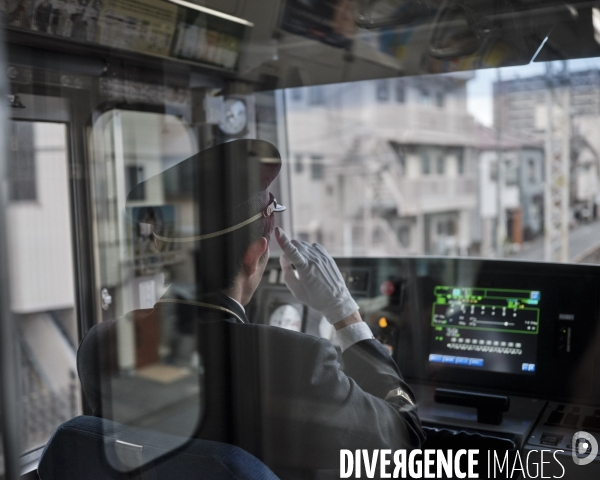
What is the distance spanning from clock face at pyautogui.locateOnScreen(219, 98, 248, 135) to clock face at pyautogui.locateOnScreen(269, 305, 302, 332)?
911 mm

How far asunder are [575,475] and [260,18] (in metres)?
1.97

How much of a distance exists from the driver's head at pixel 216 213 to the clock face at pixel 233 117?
84cm

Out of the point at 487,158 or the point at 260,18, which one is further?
the point at 487,158

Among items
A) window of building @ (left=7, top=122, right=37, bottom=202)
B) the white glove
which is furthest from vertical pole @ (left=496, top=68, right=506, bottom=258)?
window of building @ (left=7, top=122, right=37, bottom=202)

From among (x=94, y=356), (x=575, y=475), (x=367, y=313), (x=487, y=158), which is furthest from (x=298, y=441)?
(x=487, y=158)

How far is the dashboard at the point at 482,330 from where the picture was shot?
2.37 metres

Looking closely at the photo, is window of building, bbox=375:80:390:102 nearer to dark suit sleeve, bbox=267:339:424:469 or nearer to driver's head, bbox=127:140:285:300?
driver's head, bbox=127:140:285:300

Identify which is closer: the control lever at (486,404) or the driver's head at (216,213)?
the driver's head at (216,213)

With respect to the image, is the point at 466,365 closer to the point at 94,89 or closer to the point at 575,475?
the point at 575,475

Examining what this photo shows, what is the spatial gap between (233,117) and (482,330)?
1.51 metres

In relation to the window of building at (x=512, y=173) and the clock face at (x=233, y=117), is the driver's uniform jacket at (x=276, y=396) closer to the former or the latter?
the clock face at (x=233, y=117)

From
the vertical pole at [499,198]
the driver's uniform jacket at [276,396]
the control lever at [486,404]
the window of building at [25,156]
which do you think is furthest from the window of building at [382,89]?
the vertical pole at [499,198]

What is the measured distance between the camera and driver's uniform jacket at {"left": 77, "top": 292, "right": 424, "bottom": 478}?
1523 mm

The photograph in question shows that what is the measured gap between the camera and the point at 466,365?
2621 millimetres
